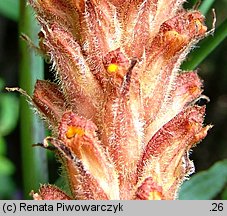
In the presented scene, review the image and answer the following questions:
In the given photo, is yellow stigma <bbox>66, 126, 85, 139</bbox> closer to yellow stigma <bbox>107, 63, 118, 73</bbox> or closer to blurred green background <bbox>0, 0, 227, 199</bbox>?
yellow stigma <bbox>107, 63, 118, 73</bbox>

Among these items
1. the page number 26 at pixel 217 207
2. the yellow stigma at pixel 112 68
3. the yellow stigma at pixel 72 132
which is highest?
the yellow stigma at pixel 112 68

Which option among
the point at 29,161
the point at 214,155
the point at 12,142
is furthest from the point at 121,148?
the point at 12,142

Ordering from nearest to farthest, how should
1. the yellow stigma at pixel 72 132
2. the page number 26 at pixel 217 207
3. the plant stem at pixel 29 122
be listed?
the yellow stigma at pixel 72 132 → the page number 26 at pixel 217 207 → the plant stem at pixel 29 122

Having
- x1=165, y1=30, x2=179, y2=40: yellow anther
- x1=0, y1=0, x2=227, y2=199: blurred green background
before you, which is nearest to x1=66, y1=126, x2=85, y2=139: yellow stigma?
x1=165, y1=30, x2=179, y2=40: yellow anther

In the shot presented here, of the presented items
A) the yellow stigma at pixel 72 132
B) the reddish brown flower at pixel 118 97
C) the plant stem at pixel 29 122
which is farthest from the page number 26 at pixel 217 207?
the plant stem at pixel 29 122

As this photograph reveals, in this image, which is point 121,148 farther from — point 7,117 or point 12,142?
point 12,142

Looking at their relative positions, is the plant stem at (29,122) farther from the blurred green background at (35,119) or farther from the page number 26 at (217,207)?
the page number 26 at (217,207)

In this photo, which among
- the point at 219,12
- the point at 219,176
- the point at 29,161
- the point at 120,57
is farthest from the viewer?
the point at 219,12

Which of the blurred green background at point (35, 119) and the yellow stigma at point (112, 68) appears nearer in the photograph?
the yellow stigma at point (112, 68)
